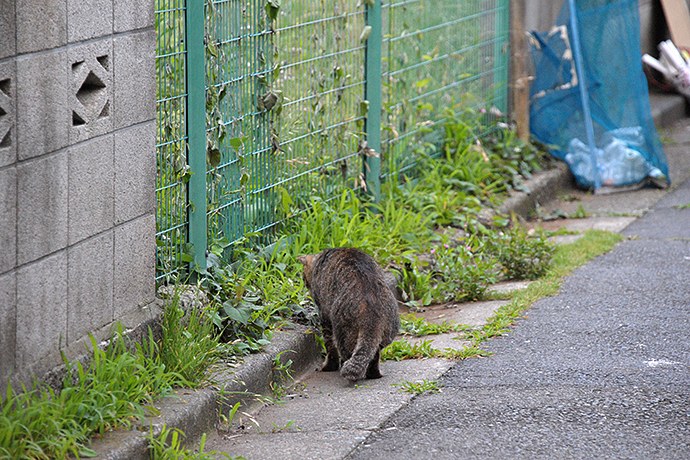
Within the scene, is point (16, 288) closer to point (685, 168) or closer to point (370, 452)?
point (370, 452)

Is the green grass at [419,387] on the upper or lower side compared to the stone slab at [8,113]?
lower

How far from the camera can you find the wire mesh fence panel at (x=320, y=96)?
663cm

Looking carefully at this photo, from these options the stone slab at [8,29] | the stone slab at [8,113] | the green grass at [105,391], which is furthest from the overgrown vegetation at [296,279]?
the stone slab at [8,29]

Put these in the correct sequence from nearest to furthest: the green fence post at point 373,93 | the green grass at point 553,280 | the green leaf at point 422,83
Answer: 1. the green grass at point 553,280
2. the green fence post at point 373,93
3. the green leaf at point 422,83

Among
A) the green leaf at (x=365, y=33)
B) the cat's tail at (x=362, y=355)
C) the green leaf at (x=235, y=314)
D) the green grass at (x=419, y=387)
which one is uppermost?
the green leaf at (x=365, y=33)

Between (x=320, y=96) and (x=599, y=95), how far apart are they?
4.06 metres

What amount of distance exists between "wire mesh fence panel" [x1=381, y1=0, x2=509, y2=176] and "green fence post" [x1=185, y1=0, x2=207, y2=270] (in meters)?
2.79

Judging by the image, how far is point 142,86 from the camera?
4801 mm

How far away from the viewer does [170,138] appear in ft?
17.3

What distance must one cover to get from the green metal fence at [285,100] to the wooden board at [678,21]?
4.94m

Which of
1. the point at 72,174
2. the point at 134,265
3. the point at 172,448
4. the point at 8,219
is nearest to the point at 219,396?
the point at 172,448

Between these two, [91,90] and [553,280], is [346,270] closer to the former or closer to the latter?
[91,90]

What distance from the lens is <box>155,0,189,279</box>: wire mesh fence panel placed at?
5188mm

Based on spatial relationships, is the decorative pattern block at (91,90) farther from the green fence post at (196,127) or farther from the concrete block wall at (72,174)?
the green fence post at (196,127)
